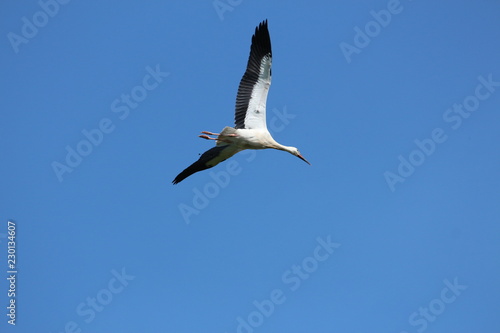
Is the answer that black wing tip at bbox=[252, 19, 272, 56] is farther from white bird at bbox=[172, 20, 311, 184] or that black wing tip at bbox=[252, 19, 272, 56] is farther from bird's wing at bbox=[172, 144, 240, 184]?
bird's wing at bbox=[172, 144, 240, 184]

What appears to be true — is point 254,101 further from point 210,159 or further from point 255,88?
point 210,159

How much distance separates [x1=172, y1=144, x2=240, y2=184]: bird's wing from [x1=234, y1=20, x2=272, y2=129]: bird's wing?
61 cm

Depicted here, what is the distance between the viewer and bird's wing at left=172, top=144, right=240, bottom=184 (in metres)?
22.3

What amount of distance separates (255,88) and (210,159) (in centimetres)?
197

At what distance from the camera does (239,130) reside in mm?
21953

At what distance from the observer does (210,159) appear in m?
22.4

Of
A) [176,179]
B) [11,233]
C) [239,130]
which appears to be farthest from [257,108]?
[11,233]

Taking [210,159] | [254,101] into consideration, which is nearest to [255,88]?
[254,101]

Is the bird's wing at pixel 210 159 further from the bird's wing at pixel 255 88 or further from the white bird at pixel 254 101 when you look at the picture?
the bird's wing at pixel 255 88

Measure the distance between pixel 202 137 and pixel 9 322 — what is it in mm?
6508

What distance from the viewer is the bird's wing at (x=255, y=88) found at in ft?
72.9

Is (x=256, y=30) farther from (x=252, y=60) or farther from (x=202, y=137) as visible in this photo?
(x=202, y=137)

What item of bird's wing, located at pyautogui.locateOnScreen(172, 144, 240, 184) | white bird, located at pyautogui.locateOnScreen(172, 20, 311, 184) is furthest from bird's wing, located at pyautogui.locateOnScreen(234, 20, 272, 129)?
bird's wing, located at pyautogui.locateOnScreen(172, 144, 240, 184)

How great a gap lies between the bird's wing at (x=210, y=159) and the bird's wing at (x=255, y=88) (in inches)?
23.9
